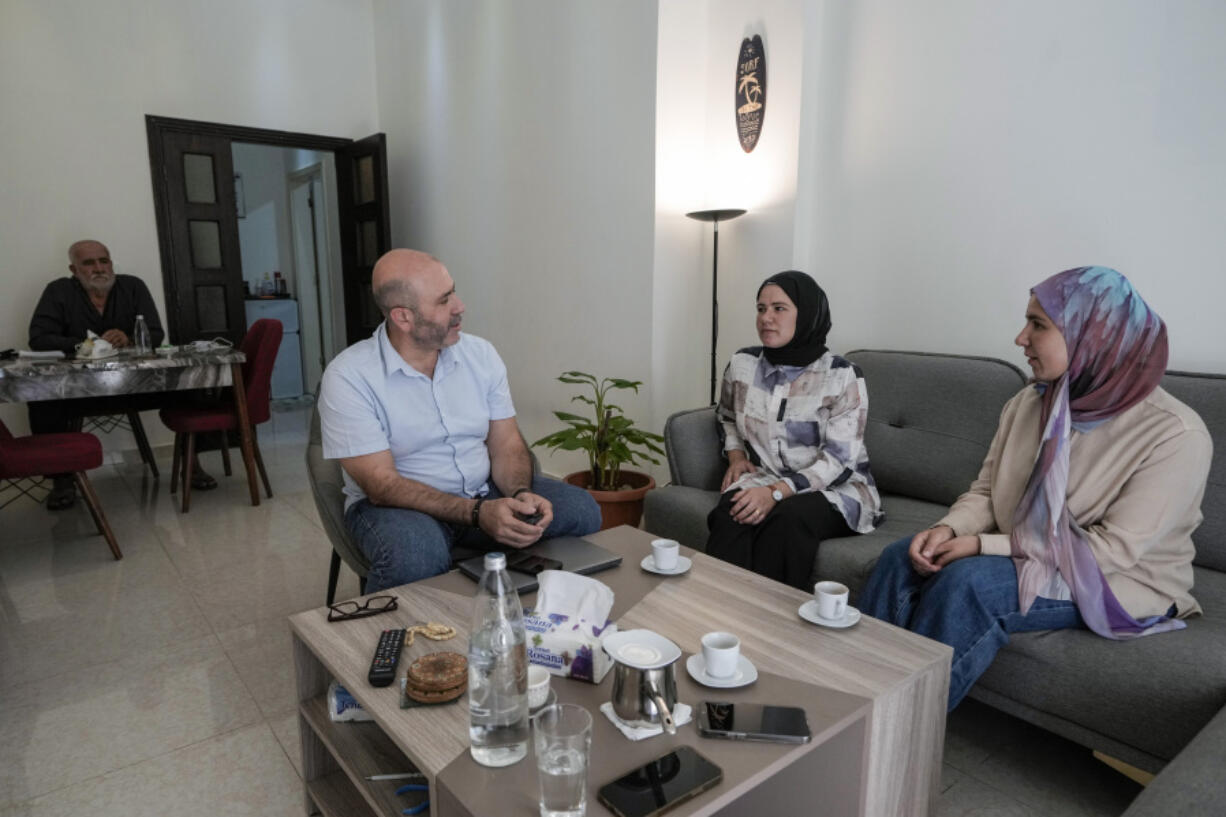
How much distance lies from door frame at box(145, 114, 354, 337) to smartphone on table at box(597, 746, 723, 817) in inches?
174

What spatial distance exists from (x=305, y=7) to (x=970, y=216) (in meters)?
4.23

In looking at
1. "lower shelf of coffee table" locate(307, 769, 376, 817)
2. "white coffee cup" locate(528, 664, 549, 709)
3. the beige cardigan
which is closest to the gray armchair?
"lower shelf of coffee table" locate(307, 769, 376, 817)

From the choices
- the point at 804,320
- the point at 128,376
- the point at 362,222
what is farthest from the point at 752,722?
the point at 362,222

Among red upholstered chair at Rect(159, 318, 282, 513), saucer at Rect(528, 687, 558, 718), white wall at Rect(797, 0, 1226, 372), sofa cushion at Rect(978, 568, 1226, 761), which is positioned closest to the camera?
saucer at Rect(528, 687, 558, 718)

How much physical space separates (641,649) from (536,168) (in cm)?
305

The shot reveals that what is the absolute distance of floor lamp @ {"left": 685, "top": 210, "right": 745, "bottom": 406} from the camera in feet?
8.89

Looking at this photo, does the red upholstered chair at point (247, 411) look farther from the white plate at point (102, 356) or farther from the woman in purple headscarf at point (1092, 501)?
the woman in purple headscarf at point (1092, 501)

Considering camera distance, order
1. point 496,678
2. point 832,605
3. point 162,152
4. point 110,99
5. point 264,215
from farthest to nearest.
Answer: point 264,215, point 162,152, point 110,99, point 832,605, point 496,678

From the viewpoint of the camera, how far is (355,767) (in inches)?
46.8

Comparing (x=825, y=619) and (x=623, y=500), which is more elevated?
(x=825, y=619)

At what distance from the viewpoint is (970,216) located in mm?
2279

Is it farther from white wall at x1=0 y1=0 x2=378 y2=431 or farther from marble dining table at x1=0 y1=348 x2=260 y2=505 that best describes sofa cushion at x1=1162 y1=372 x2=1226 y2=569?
white wall at x1=0 y1=0 x2=378 y2=431

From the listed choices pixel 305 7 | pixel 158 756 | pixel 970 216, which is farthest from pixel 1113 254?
pixel 305 7

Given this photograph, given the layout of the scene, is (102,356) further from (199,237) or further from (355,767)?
(355,767)
